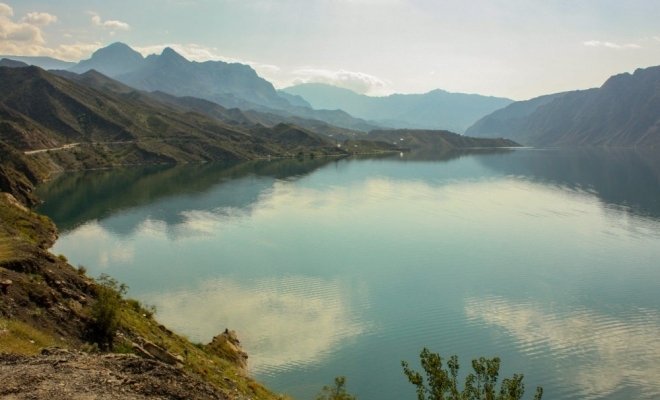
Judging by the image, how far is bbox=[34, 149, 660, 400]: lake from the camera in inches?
2135

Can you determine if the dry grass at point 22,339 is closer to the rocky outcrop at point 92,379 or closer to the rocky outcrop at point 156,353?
the rocky outcrop at point 92,379

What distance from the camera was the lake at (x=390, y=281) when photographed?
178 ft

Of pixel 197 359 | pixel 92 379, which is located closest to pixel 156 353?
pixel 197 359

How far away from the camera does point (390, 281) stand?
3236 inches

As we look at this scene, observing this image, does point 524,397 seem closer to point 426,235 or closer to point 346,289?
point 346,289

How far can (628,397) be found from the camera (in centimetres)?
4797

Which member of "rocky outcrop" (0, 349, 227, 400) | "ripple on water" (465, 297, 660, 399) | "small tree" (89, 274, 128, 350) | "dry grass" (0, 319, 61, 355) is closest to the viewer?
"rocky outcrop" (0, 349, 227, 400)

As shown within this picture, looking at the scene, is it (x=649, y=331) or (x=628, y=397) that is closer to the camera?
(x=628, y=397)

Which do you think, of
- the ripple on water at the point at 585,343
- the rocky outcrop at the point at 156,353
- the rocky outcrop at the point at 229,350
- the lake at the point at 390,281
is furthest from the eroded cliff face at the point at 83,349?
the ripple on water at the point at 585,343

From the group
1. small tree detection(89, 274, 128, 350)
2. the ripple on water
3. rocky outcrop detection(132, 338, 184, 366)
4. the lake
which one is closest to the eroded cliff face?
rocky outcrop detection(132, 338, 184, 366)

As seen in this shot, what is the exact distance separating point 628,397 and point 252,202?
410ft

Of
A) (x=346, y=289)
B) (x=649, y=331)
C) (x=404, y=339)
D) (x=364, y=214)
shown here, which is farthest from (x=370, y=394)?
(x=364, y=214)

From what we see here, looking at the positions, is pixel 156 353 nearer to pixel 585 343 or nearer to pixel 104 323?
pixel 104 323

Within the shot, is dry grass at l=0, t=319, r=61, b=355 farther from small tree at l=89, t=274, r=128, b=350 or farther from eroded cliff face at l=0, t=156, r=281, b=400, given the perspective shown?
small tree at l=89, t=274, r=128, b=350
